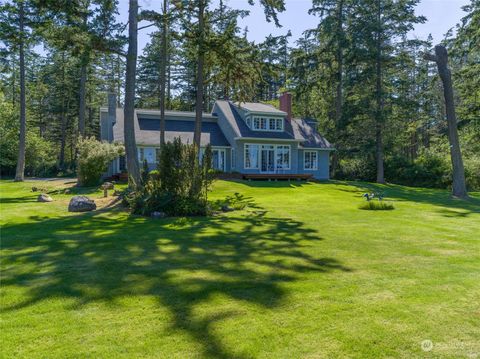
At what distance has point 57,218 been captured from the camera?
35.0 ft

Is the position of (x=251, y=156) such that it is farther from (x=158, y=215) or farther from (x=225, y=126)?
(x=158, y=215)

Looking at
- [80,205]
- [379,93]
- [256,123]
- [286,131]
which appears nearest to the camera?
[80,205]

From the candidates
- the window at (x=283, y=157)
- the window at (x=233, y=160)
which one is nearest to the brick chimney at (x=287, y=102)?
the window at (x=283, y=157)

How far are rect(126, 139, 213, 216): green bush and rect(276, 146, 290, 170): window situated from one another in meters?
17.7

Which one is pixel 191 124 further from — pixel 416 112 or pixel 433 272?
pixel 433 272

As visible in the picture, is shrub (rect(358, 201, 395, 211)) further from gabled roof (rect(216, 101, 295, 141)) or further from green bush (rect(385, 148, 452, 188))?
green bush (rect(385, 148, 452, 188))

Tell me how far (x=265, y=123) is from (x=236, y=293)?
2617 centimetres

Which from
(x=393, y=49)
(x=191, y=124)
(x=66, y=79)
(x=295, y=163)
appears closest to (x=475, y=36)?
(x=393, y=49)

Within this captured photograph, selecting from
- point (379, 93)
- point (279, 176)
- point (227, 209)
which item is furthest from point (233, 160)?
point (227, 209)

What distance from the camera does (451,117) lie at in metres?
19.9

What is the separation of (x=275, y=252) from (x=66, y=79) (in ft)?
141

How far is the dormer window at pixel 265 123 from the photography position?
29484mm

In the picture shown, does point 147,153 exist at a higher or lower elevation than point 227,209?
higher

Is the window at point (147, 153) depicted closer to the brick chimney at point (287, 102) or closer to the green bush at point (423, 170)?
the brick chimney at point (287, 102)
